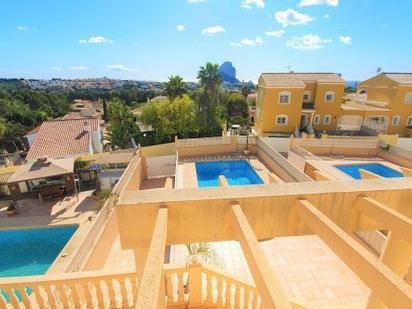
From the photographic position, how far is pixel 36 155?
25.5m

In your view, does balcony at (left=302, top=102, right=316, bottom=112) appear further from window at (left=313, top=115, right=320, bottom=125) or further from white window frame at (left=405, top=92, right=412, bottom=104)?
white window frame at (left=405, top=92, right=412, bottom=104)

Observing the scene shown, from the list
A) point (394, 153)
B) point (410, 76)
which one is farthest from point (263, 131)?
point (410, 76)

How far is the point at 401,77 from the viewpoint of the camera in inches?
1177

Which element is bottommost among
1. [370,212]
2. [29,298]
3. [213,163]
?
[213,163]

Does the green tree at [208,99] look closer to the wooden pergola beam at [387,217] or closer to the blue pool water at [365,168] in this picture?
the blue pool water at [365,168]

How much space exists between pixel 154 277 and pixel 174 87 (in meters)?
35.0

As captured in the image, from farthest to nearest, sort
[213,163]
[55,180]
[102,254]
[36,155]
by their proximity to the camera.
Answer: [36,155] < [213,163] < [55,180] < [102,254]

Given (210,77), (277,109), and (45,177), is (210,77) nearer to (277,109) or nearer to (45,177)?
(277,109)

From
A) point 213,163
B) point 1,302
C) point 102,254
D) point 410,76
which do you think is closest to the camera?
point 1,302

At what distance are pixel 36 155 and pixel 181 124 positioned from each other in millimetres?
16360

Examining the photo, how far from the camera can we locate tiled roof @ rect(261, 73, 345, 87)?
28500mm

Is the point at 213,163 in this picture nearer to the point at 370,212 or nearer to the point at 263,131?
the point at 263,131

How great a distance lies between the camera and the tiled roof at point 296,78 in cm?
2850

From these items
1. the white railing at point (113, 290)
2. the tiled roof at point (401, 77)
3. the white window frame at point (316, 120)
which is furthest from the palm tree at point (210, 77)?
the white railing at point (113, 290)
